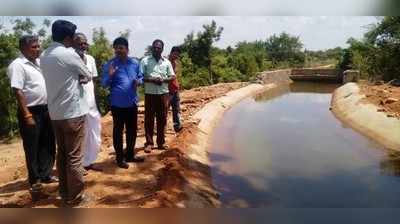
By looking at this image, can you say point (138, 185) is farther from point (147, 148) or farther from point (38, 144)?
point (147, 148)

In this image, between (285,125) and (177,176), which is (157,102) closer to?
(177,176)

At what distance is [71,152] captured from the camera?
4492 millimetres

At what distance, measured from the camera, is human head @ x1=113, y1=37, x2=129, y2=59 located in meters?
5.86

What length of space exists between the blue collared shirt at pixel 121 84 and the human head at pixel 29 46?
1.10 m

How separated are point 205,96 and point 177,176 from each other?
1255cm

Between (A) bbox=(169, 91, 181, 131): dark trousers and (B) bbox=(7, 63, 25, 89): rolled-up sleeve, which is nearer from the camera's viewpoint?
(B) bbox=(7, 63, 25, 89): rolled-up sleeve

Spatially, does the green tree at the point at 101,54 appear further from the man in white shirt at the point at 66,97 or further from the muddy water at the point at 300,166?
the man in white shirt at the point at 66,97

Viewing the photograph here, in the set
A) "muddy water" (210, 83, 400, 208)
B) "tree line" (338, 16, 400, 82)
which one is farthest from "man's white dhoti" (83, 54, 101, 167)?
"tree line" (338, 16, 400, 82)

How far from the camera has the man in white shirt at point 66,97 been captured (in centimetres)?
443

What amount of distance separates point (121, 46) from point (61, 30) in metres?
1.43

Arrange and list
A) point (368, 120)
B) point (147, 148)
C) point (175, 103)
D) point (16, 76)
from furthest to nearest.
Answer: point (368, 120) → point (175, 103) → point (147, 148) → point (16, 76)

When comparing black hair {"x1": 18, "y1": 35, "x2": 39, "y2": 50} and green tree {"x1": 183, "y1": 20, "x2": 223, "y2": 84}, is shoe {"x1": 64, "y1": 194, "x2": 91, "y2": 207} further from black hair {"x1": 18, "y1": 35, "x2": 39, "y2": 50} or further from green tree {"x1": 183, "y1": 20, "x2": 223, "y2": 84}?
green tree {"x1": 183, "y1": 20, "x2": 223, "y2": 84}

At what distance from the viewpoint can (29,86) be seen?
16.5 ft

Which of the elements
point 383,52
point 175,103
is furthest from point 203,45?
point 175,103
